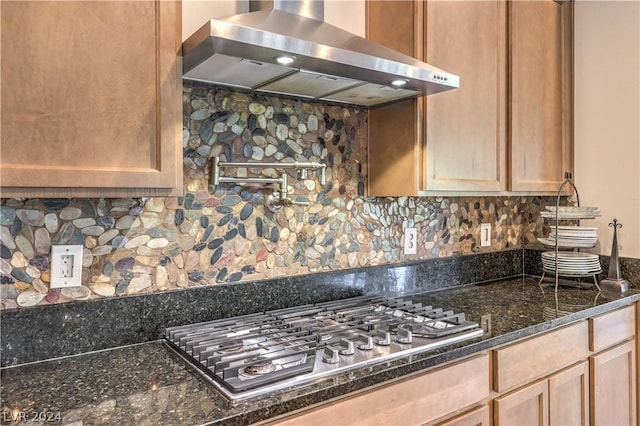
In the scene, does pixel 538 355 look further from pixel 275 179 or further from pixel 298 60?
pixel 298 60

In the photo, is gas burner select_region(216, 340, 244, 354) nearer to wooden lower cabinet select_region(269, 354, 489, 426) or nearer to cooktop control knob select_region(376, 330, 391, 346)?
wooden lower cabinet select_region(269, 354, 489, 426)

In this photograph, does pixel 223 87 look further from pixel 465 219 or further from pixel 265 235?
pixel 465 219

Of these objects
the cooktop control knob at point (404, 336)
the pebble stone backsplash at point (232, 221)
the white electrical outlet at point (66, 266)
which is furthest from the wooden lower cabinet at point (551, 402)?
the white electrical outlet at point (66, 266)

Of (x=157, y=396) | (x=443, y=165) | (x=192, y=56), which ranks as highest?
(x=192, y=56)

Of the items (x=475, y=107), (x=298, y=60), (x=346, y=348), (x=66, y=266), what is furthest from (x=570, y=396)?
(x=66, y=266)

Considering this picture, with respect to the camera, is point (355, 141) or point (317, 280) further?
point (355, 141)

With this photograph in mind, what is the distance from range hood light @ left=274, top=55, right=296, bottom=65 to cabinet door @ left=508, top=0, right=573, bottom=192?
3.98 feet

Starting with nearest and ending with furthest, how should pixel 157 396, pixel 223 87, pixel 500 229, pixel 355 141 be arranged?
1. pixel 157 396
2. pixel 223 87
3. pixel 355 141
4. pixel 500 229

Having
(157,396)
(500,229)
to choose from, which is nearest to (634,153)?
(500,229)

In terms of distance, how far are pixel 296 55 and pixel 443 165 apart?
84cm

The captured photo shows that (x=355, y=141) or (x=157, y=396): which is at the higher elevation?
(x=355, y=141)

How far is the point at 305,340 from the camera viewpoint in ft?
4.36

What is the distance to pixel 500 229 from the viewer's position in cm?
252

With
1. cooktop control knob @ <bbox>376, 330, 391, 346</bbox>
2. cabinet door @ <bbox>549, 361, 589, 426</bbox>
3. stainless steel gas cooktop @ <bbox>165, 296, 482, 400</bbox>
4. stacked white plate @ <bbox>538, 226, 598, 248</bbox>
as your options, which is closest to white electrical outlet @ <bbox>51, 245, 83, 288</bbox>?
stainless steel gas cooktop @ <bbox>165, 296, 482, 400</bbox>
